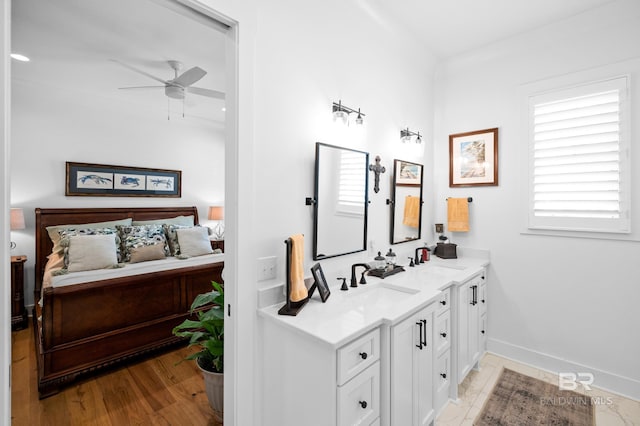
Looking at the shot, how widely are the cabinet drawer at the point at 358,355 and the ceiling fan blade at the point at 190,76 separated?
8.33 ft

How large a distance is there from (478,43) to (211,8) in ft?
8.26

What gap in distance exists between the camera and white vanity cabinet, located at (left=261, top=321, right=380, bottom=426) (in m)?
1.23

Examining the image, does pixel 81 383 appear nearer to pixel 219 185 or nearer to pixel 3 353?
pixel 3 353

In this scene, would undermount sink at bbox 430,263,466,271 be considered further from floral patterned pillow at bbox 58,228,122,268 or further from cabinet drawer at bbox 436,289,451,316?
floral patterned pillow at bbox 58,228,122,268

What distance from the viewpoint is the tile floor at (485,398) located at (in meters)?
1.96

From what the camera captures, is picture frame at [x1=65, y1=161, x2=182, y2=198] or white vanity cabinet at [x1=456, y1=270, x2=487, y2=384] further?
picture frame at [x1=65, y1=161, x2=182, y2=198]

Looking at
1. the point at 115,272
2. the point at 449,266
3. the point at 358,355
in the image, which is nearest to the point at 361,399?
the point at 358,355

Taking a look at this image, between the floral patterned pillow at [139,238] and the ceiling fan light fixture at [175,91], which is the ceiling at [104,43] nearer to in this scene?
the ceiling fan light fixture at [175,91]

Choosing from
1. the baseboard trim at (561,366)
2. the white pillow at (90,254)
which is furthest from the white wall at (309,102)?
the white pillow at (90,254)

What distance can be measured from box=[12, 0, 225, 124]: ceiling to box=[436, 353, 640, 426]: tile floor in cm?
293

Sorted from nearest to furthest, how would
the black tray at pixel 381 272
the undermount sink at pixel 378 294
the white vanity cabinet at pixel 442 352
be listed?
the undermount sink at pixel 378 294 → the white vanity cabinet at pixel 442 352 → the black tray at pixel 381 272

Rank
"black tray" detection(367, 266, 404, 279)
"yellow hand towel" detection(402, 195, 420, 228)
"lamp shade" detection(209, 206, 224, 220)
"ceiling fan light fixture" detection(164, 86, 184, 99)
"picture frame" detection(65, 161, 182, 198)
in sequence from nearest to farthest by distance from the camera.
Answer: "black tray" detection(367, 266, 404, 279) → "yellow hand towel" detection(402, 195, 420, 228) → "ceiling fan light fixture" detection(164, 86, 184, 99) → "picture frame" detection(65, 161, 182, 198) → "lamp shade" detection(209, 206, 224, 220)

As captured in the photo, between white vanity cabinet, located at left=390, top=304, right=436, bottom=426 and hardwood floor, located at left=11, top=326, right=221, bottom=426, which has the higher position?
white vanity cabinet, located at left=390, top=304, right=436, bottom=426

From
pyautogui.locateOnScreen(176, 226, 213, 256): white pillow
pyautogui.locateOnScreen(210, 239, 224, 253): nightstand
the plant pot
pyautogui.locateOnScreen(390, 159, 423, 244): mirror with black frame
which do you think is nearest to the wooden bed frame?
pyautogui.locateOnScreen(176, 226, 213, 256): white pillow
